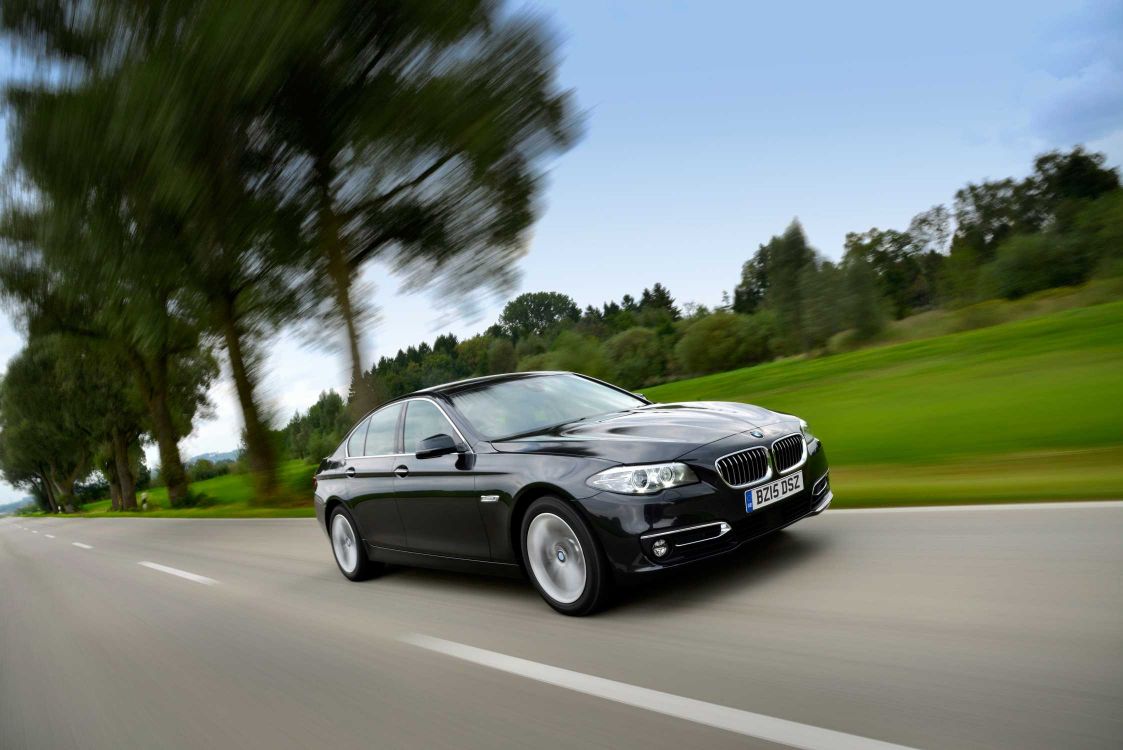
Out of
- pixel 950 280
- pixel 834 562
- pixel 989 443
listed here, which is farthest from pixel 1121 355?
pixel 950 280

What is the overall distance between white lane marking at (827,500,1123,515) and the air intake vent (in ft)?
5.35

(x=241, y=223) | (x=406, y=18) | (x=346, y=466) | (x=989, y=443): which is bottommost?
(x=989, y=443)

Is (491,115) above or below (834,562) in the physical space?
above

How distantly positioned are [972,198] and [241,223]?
9851 centimetres

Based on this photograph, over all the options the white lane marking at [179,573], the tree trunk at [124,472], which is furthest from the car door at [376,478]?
the tree trunk at [124,472]

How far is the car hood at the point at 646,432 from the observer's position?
4.70 m

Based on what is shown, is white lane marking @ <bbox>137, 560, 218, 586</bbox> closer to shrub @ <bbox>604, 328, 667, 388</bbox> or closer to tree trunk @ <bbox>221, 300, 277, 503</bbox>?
tree trunk @ <bbox>221, 300, 277, 503</bbox>

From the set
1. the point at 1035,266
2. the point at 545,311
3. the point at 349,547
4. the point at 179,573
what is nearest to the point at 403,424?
the point at 349,547

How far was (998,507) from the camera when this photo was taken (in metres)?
5.93

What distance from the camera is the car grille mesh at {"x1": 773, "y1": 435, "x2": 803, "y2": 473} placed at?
494 centimetres

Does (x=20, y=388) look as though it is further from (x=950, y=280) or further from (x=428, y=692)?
(x=950, y=280)

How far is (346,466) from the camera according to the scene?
7.21 meters

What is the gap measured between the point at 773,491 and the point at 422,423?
8.74 ft

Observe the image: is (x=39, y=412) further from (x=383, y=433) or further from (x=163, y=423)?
(x=383, y=433)
